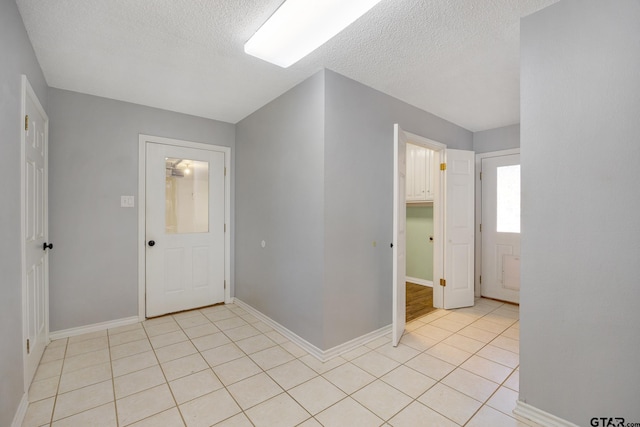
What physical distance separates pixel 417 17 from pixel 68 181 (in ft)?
11.6

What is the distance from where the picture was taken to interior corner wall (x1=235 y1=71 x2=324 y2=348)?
2.47 metres

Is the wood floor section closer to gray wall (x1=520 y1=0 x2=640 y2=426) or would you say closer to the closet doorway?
the closet doorway

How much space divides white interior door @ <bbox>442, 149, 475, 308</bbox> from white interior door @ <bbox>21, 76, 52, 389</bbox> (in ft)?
13.5

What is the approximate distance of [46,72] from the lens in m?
2.47

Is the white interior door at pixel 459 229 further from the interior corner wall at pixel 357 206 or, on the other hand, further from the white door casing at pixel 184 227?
the white door casing at pixel 184 227

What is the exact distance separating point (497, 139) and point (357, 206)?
9.12ft

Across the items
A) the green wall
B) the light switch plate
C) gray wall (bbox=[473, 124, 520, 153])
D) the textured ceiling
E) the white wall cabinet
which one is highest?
the textured ceiling

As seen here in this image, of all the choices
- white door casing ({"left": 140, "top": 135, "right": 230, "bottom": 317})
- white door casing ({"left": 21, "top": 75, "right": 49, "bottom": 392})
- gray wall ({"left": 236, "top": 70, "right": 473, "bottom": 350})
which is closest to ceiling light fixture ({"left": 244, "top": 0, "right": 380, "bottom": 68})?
gray wall ({"left": 236, "top": 70, "right": 473, "bottom": 350})

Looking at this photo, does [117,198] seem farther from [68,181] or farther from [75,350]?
[75,350]

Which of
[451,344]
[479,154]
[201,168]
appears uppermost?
[479,154]

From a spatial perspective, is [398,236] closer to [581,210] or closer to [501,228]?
[581,210]

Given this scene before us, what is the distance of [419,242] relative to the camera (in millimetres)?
4871

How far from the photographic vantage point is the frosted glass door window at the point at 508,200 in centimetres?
384

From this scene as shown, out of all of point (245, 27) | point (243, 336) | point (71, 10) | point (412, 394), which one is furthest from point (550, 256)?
point (71, 10)
